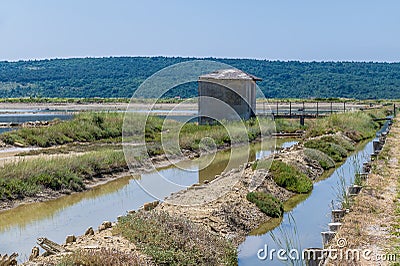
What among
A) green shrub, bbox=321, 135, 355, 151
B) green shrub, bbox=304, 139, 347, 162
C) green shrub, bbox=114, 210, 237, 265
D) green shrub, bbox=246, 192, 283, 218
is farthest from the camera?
green shrub, bbox=321, 135, 355, 151

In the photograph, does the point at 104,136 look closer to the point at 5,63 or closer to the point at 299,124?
the point at 299,124

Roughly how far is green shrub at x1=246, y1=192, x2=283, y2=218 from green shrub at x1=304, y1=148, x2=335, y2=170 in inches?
280

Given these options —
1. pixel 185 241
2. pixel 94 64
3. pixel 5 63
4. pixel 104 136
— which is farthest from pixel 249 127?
pixel 5 63

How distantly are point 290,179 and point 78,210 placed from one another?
19.5ft

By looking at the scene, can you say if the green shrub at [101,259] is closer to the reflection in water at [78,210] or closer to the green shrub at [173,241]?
the green shrub at [173,241]

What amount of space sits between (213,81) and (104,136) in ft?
23.1

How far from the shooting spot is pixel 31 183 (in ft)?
53.0

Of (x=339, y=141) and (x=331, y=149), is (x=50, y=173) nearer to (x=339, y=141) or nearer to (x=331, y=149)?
(x=331, y=149)

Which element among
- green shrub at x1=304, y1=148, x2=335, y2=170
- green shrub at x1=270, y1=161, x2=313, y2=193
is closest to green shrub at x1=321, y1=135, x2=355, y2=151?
green shrub at x1=304, y1=148, x2=335, y2=170

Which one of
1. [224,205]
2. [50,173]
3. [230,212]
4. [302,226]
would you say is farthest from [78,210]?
[302,226]

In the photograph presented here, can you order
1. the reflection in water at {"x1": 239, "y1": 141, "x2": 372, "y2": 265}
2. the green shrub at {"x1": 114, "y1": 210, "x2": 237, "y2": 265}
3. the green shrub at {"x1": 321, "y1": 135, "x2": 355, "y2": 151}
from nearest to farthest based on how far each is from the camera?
the green shrub at {"x1": 114, "y1": 210, "x2": 237, "y2": 265} < the reflection in water at {"x1": 239, "y1": 141, "x2": 372, "y2": 265} < the green shrub at {"x1": 321, "y1": 135, "x2": 355, "y2": 151}

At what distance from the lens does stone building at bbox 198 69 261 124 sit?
34094 millimetres

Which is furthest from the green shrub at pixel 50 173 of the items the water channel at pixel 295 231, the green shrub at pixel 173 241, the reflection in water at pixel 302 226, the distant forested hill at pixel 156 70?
the distant forested hill at pixel 156 70

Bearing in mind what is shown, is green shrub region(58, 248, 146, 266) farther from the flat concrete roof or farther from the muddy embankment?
the flat concrete roof
